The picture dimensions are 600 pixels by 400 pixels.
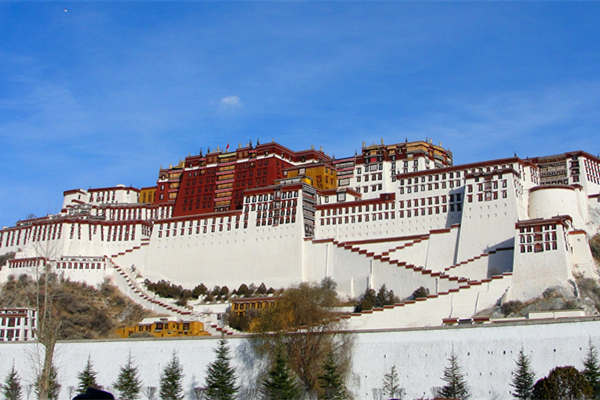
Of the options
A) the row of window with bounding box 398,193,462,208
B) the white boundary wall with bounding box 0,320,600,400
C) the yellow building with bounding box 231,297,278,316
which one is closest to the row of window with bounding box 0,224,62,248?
the yellow building with bounding box 231,297,278,316

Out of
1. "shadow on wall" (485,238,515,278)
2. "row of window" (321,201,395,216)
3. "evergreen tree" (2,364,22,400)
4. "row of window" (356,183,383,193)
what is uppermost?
"row of window" (356,183,383,193)

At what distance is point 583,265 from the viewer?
72.2m

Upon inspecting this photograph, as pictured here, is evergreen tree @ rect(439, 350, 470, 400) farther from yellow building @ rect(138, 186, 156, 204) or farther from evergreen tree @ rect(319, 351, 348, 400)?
yellow building @ rect(138, 186, 156, 204)

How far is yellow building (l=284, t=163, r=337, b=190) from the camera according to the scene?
328 ft

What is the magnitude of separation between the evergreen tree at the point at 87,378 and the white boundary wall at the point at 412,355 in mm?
652

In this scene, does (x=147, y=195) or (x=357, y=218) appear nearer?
(x=357, y=218)

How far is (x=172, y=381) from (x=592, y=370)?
29.0 meters

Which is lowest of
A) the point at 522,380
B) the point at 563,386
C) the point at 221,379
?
the point at 221,379

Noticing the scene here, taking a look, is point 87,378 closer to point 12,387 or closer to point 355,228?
point 12,387

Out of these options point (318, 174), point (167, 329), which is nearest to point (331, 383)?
point (167, 329)

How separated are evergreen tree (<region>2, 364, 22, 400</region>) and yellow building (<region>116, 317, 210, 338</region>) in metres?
11.1

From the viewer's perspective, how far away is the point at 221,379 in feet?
171

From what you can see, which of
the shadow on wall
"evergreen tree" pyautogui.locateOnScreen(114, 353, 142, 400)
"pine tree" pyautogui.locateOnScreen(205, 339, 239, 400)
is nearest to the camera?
"pine tree" pyautogui.locateOnScreen(205, 339, 239, 400)

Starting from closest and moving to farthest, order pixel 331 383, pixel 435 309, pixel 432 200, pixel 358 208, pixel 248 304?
pixel 331 383 → pixel 435 309 → pixel 248 304 → pixel 432 200 → pixel 358 208
